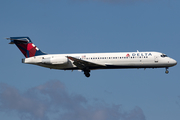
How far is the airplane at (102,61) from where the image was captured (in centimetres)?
5462

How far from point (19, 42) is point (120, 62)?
18.6 meters

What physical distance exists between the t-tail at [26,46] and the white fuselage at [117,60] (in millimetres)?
3372

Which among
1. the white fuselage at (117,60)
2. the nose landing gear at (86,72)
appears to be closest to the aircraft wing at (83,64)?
the white fuselage at (117,60)

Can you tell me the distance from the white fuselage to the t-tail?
11.1 ft

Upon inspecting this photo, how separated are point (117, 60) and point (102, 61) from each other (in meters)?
2.49

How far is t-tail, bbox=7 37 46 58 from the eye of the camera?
59.5 meters

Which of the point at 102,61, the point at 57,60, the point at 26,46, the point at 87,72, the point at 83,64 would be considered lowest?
the point at 87,72

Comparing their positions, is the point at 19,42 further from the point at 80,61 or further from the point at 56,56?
the point at 80,61

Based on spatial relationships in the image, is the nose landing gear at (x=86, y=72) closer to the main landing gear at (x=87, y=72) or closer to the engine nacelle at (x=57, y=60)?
the main landing gear at (x=87, y=72)

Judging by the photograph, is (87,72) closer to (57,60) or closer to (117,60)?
(57,60)

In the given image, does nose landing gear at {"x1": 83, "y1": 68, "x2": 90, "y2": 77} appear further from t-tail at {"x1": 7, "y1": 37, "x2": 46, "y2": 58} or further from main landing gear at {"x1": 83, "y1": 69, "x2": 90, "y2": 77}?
t-tail at {"x1": 7, "y1": 37, "x2": 46, "y2": 58}

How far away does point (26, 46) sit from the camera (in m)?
60.2

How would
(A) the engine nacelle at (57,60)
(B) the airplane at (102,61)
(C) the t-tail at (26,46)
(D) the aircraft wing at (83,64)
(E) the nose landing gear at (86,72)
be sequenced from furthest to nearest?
(C) the t-tail at (26,46) → (E) the nose landing gear at (86,72) → (A) the engine nacelle at (57,60) → (B) the airplane at (102,61) → (D) the aircraft wing at (83,64)

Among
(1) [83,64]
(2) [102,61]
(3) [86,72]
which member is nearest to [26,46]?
(1) [83,64]
